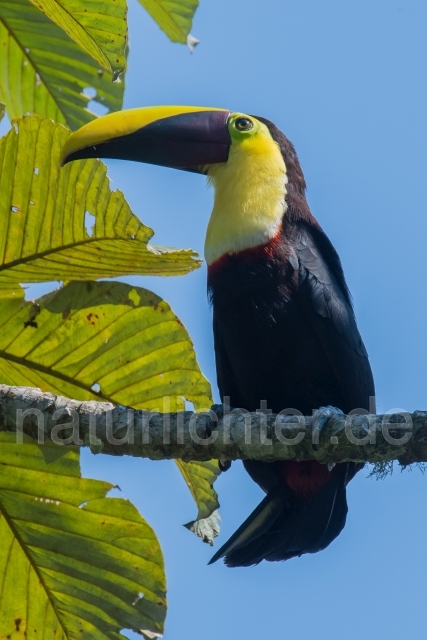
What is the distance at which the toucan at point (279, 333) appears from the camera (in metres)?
3.38

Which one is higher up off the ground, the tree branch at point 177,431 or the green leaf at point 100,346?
the green leaf at point 100,346

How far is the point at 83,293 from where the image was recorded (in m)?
2.96

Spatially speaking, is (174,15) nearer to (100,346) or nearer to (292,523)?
(100,346)

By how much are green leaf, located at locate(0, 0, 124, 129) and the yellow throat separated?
0.62 metres

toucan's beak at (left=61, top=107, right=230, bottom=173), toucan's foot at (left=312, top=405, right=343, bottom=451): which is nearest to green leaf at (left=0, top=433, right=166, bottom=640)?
toucan's foot at (left=312, top=405, right=343, bottom=451)

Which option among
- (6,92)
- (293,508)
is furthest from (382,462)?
(6,92)

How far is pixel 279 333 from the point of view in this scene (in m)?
3.38

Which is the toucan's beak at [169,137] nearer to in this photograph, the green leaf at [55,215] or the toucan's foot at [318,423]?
the green leaf at [55,215]

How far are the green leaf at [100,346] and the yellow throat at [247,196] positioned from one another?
0.68m

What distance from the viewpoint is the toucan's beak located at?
12.1 ft

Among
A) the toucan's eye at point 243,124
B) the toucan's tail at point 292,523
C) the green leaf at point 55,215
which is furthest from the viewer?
the toucan's eye at point 243,124

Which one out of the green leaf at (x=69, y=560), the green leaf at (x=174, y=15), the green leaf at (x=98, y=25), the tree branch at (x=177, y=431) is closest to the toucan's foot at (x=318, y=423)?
Answer: the tree branch at (x=177, y=431)

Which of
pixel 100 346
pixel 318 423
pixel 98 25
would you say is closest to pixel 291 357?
pixel 100 346

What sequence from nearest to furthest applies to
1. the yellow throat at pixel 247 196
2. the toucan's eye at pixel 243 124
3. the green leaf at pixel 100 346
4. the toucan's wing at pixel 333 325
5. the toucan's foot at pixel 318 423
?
the toucan's foot at pixel 318 423 → the green leaf at pixel 100 346 → the toucan's wing at pixel 333 325 → the yellow throat at pixel 247 196 → the toucan's eye at pixel 243 124
